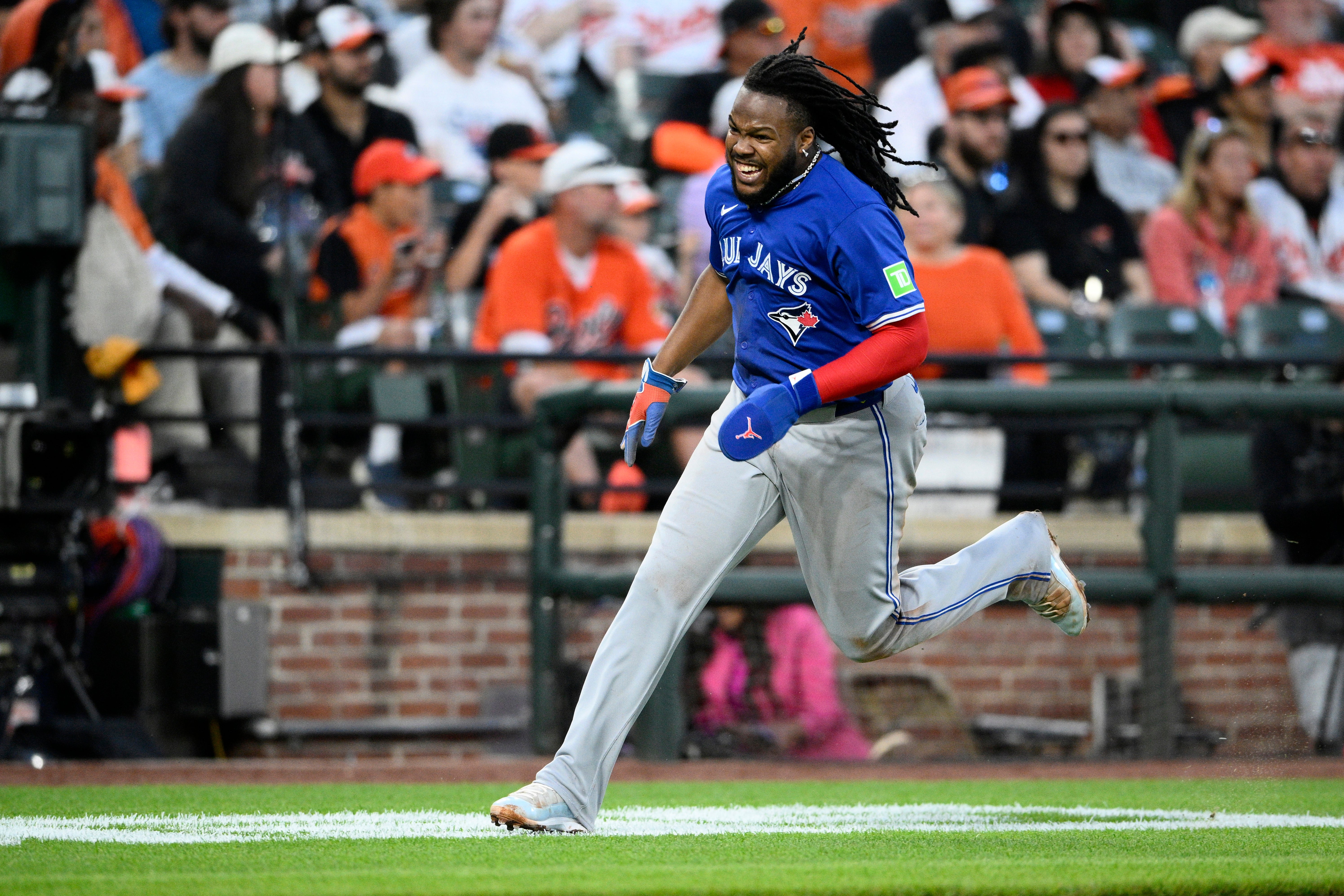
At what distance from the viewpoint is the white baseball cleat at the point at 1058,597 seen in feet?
15.4

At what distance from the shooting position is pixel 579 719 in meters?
4.17

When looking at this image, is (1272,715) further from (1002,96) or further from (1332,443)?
(1002,96)

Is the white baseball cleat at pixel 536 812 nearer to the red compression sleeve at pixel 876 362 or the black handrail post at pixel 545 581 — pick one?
the red compression sleeve at pixel 876 362

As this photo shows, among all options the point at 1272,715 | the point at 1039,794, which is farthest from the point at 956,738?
the point at 1039,794

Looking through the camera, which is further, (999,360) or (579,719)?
(999,360)

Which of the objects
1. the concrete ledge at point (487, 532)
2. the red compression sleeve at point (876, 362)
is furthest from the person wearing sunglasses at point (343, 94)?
the red compression sleeve at point (876, 362)

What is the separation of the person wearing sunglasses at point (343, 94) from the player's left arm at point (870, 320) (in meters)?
5.62

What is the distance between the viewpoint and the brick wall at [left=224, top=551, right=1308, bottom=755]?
8.02 metres

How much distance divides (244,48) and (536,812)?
5796 millimetres

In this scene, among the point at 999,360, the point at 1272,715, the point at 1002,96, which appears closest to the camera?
the point at 1272,715

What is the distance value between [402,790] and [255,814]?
3.53ft

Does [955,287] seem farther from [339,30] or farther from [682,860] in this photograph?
[682,860]

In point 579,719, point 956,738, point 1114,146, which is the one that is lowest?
point 956,738

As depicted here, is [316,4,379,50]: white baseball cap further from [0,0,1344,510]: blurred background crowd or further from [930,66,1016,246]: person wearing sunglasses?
[930,66,1016,246]: person wearing sunglasses
